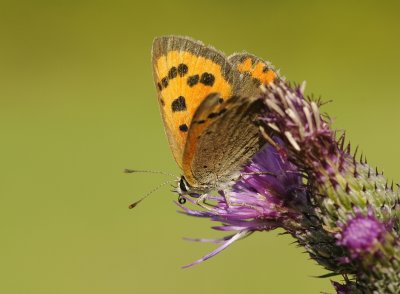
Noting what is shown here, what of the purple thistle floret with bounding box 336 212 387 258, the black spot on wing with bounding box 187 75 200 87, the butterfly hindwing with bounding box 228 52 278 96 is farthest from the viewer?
the black spot on wing with bounding box 187 75 200 87

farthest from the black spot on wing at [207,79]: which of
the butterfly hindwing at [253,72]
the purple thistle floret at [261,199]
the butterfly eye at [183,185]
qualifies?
the butterfly eye at [183,185]

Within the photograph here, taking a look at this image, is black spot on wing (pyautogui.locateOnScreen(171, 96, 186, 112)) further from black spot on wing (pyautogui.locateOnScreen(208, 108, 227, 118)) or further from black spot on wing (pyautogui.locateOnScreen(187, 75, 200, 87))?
black spot on wing (pyautogui.locateOnScreen(208, 108, 227, 118))

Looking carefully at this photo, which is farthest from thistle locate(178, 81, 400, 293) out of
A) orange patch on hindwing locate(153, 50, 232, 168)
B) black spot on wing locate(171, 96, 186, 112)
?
black spot on wing locate(171, 96, 186, 112)

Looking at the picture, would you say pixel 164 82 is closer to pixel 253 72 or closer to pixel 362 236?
pixel 253 72

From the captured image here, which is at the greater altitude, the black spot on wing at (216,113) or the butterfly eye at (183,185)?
the black spot on wing at (216,113)

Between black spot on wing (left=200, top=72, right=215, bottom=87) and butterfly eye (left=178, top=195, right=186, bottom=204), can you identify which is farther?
butterfly eye (left=178, top=195, right=186, bottom=204)

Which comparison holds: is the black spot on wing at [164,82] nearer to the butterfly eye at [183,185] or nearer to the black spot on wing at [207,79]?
the black spot on wing at [207,79]

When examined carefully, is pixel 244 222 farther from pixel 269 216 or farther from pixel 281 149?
pixel 281 149
